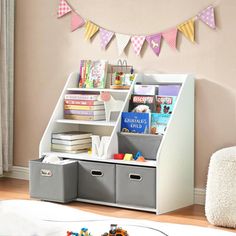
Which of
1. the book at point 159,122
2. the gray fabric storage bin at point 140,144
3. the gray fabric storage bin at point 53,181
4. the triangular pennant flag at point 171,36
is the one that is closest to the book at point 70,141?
the gray fabric storage bin at point 53,181

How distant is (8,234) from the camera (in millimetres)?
1874

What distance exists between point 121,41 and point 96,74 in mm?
295

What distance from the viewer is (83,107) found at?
423cm

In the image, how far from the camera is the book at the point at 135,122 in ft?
12.8

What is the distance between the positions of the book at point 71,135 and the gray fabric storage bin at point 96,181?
25cm

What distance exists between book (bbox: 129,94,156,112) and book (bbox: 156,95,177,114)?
1.4 inches

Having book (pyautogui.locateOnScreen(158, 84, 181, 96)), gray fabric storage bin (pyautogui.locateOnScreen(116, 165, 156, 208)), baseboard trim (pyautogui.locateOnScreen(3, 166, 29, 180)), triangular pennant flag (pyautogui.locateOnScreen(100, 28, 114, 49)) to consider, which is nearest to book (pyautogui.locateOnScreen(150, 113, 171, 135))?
book (pyautogui.locateOnScreen(158, 84, 181, 96))

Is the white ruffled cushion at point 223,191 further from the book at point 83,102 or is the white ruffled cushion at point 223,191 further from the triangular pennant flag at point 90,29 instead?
the triangular pennant flag at point 90,29

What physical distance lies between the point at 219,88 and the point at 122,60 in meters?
0.76

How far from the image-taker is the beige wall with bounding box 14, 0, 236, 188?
3.88m

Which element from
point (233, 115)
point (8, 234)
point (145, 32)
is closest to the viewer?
point (8, 234)

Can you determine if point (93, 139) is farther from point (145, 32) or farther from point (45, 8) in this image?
point (45, 8)

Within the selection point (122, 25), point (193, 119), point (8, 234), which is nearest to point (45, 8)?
point (122, 25)

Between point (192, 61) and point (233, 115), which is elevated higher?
point (192, 61)
